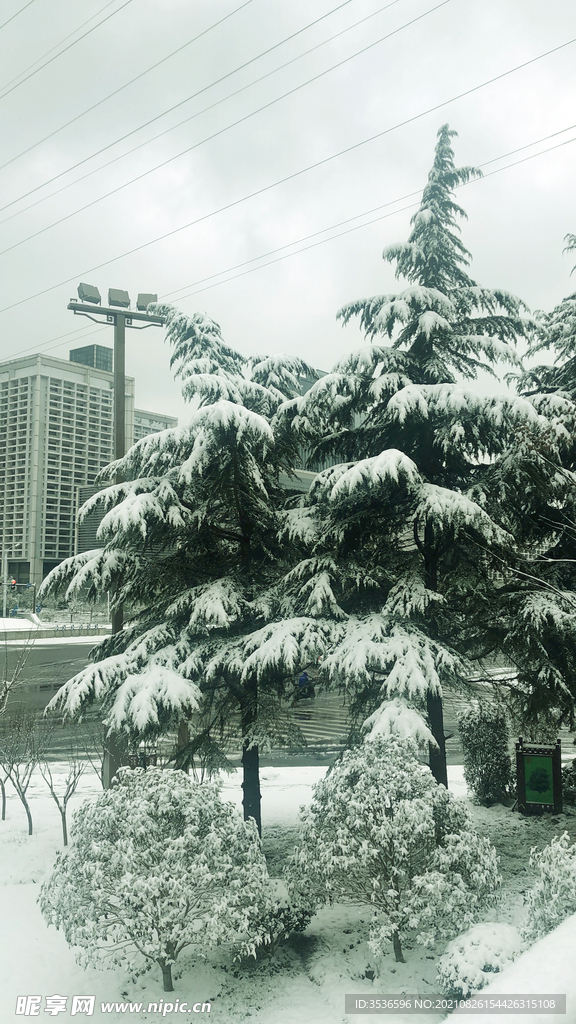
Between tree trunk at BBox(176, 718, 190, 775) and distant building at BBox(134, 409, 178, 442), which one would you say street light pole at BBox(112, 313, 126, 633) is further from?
distant building at BBox(134, 409, 178, 442)

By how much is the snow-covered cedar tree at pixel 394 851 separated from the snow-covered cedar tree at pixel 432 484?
1044mm

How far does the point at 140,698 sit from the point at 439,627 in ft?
13.1

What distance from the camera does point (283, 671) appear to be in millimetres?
8305

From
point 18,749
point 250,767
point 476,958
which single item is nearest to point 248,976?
point 476,958

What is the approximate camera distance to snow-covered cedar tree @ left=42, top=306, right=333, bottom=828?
7.69 m

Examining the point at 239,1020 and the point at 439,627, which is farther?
the point at 439,627

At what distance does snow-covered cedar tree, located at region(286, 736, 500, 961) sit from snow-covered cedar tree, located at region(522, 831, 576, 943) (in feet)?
1.47

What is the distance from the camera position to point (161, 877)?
5.39 m

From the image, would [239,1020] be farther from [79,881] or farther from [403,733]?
[403,733]

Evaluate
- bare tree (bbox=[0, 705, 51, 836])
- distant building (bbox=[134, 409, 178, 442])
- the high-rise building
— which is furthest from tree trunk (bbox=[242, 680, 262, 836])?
the high-rise building

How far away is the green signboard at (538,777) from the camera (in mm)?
10750

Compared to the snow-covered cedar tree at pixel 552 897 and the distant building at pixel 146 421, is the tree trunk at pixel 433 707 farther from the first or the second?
the distant building at pixel 146 421

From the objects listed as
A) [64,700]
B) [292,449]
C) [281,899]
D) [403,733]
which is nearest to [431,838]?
[403,733]

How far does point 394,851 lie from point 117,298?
8847 mm
